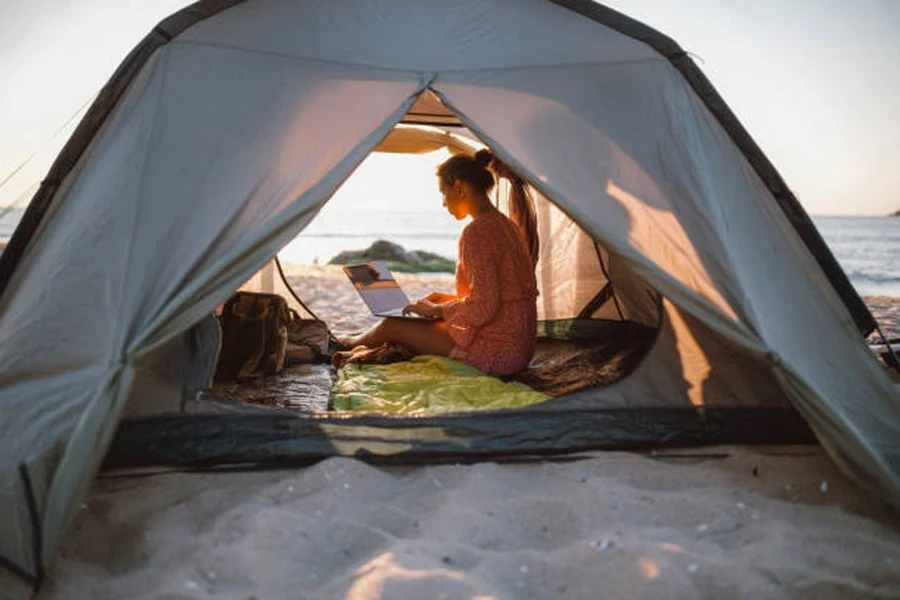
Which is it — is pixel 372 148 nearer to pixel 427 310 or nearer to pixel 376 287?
pixel 427 310

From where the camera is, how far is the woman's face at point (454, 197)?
3.88 m

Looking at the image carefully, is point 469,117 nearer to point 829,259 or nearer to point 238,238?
point 238,238

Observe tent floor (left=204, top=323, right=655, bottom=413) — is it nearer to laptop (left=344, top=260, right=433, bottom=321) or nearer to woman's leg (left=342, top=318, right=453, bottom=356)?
woman's leg (left=342, top=318, right=453, bottom=356)

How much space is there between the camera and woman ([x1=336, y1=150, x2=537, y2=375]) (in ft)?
12.3

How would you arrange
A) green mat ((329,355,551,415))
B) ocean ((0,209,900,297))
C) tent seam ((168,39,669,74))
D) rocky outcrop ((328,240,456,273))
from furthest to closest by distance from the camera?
ocean ((0,209,900,297)) < rocky outcrop ((328,240,456,273)) < green mat ((329,355,551,415)) < tent seam ((168,39,669,74))

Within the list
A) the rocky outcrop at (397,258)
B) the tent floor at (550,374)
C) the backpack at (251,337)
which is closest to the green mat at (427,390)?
the tent floor at (550,374)

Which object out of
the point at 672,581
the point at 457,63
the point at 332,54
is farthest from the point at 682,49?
the point at 672,581

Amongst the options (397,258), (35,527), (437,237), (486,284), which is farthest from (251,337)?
(437,237)

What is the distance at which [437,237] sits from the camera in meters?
24.6

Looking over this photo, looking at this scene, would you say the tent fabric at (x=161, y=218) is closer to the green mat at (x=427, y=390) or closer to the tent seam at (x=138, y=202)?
the tent seam at (x=138, y=202)

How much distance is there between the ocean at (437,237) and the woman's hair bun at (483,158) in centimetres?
718

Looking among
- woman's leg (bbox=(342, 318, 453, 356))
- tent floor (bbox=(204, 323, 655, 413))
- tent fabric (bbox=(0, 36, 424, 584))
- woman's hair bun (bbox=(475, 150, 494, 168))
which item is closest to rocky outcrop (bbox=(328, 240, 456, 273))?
tent floor (bbox=(204, 323, 655, 413))

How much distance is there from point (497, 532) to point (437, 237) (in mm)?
22452

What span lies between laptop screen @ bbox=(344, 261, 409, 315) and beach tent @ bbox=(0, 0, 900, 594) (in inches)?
84.5
